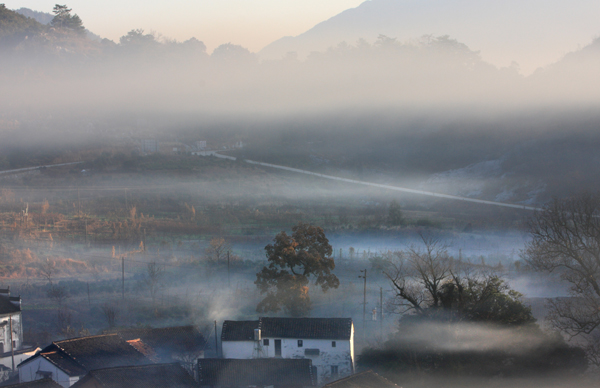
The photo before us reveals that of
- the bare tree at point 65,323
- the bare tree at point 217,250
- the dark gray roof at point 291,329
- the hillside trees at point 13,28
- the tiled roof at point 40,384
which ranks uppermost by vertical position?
the hillside trees at point 13,28

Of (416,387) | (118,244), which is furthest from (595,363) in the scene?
(118,244)

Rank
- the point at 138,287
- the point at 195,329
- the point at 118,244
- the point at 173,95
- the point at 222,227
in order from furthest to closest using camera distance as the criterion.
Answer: the point at 173,95
the point at 222,227
the point at 118,244
the point at 138,287
the point at 195,329

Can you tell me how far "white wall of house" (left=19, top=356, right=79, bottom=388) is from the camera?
581 inches

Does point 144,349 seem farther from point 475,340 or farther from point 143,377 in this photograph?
point 475,340

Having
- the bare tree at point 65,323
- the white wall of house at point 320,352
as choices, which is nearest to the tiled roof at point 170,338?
the white wall of house at point 320,352

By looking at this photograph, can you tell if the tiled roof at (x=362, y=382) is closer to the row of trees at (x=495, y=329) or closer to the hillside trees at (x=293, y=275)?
the row of trees at (x=495, y=329)

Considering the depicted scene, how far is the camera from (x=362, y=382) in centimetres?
1398

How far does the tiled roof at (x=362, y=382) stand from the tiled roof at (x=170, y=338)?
17.5 feet

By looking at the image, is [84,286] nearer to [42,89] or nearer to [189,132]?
[189,132]

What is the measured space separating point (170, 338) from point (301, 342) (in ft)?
13.1

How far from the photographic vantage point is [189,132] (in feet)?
224

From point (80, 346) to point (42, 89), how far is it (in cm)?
6203

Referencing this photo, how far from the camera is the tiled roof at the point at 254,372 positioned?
611 inches

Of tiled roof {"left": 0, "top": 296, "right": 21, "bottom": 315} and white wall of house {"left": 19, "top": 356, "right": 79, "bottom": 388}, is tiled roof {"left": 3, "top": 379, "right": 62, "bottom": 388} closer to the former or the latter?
white wall of house {"left": 19, "top": 356, "right": 79, "bottom": 388}
